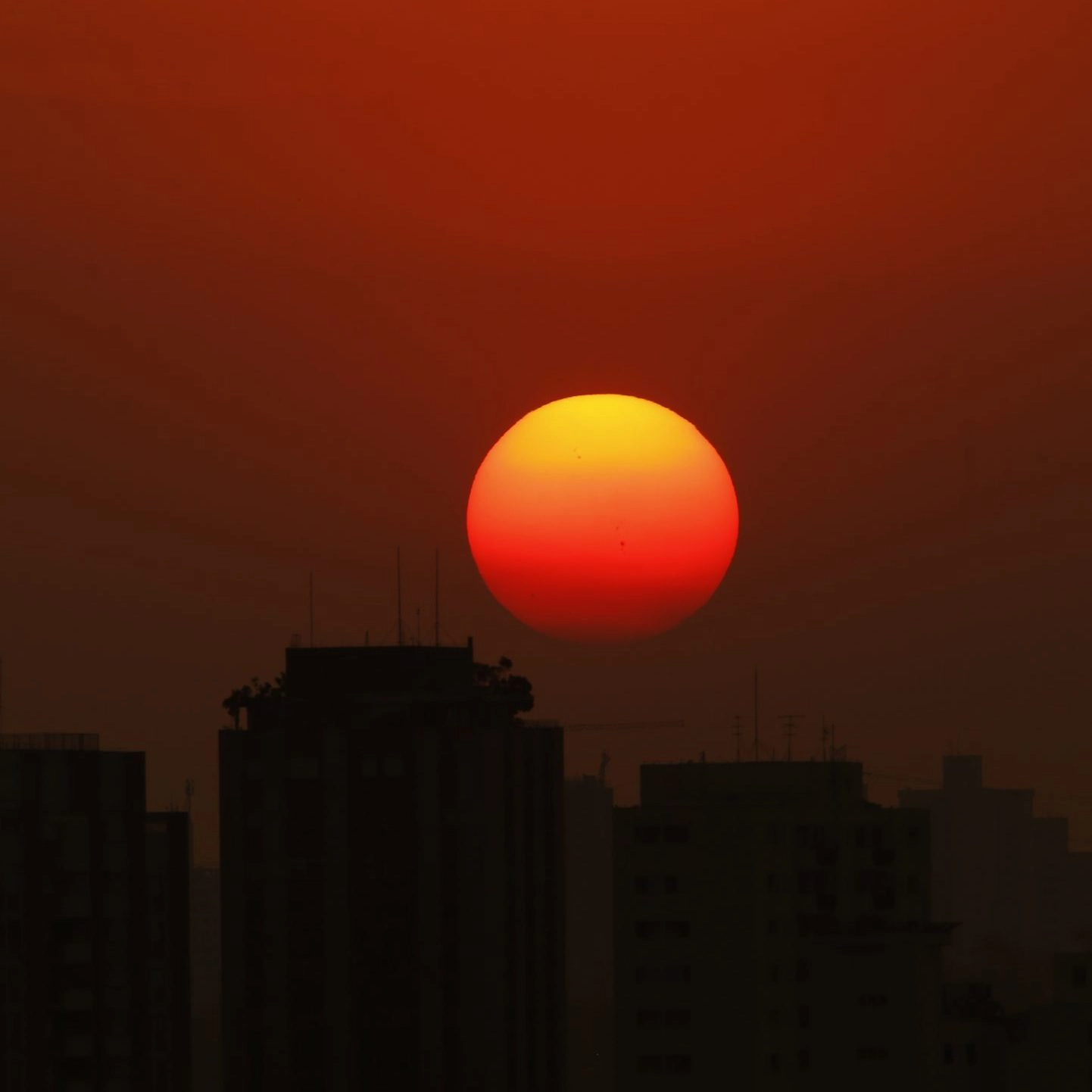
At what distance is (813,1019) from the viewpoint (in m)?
139

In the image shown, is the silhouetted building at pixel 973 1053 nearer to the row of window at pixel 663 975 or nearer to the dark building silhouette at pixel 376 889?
the row of window at pixel 663 975

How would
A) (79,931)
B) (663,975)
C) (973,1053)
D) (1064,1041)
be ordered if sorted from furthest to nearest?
(663,975) < (973,1053) < (1064,1041) < (79,931)

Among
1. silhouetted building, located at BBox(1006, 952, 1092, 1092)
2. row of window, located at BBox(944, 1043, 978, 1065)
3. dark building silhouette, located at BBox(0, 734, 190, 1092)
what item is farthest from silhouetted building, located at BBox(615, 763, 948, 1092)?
dark building silhouette, located at BBox(0, 734, 190, 1092)

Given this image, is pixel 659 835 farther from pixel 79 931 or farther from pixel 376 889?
pixel 79 931

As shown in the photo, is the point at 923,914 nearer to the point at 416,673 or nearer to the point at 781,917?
the point at 781,917

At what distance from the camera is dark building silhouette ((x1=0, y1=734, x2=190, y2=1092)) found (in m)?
110

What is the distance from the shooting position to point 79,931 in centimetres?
11281

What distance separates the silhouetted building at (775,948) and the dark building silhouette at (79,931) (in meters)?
31.8

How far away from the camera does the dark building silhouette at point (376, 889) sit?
11956 centimetres

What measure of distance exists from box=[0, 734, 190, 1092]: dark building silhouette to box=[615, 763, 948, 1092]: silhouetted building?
31843 mm

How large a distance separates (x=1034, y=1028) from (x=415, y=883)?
122ft

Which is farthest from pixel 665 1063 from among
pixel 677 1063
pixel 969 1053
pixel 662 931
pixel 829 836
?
pixel 969 1053

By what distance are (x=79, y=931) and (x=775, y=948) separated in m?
46.2

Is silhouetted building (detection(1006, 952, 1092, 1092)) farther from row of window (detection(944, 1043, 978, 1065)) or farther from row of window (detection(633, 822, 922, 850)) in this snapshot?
row of window (detection(633, 822, 922, 850))
